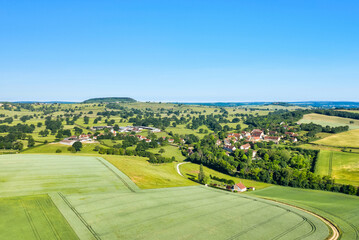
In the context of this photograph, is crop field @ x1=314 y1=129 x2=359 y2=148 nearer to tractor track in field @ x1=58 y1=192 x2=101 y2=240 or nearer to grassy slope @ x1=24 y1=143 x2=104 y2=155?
grassy slope @ x1=24 y1=143 x2=104 y2=155

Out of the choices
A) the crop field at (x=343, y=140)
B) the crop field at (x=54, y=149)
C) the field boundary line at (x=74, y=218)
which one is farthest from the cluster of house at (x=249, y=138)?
the field boundary line at (x=74, y=218)

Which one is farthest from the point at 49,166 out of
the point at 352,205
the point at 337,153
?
the point at 337,153

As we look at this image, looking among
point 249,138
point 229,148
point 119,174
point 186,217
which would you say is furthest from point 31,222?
point 249,138

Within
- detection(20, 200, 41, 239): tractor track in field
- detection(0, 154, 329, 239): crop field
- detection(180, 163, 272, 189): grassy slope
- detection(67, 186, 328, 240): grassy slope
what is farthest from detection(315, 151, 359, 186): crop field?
detection(20, 200, 41, 239): tractor track in field

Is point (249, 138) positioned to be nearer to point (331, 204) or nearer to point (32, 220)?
Answer: point (331, 204)

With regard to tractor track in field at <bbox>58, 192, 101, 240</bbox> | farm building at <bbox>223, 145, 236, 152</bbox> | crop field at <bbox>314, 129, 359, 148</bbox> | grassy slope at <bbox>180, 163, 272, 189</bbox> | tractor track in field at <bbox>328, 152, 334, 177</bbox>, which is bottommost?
grassy slope at <bbox>180, 163, 272, 189</bbox>

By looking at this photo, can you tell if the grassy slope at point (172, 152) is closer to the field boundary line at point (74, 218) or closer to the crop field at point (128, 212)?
the crop field at point (128, 212)
